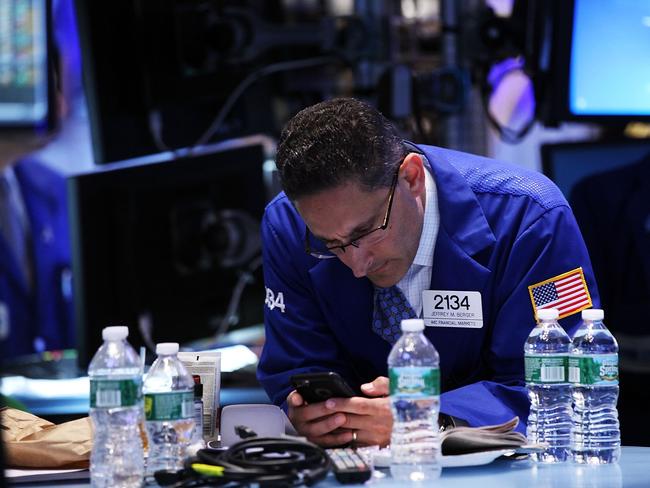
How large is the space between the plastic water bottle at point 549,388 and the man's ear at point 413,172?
1.23 ft

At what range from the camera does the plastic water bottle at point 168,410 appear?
193 cm

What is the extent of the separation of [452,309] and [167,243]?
1.61 metres

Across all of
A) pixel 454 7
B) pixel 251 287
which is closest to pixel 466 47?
pixel 454 7

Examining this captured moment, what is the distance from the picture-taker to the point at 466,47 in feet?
16.0

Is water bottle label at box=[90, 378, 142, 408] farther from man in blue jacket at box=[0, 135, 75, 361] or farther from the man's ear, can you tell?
man in blue jacket at box=[0, 135, 75, 361]

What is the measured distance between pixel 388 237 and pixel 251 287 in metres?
1.86

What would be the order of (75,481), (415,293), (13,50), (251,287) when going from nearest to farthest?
1. (75,481)
2. (415,293)
3. (13,50)
4. (251,287)

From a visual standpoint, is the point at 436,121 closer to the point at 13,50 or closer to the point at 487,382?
the point at 13,50

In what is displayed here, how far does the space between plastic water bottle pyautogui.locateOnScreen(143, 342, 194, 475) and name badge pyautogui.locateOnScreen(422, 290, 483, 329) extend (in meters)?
0.55

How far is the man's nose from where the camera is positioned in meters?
2.27

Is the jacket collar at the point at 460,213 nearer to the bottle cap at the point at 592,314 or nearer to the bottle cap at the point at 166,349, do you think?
the bottle cap at the point at 592,314

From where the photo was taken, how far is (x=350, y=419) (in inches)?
85.0

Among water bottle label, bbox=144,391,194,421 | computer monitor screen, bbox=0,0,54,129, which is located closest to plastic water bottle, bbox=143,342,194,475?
water bottle label, bbox=144,391,194,421

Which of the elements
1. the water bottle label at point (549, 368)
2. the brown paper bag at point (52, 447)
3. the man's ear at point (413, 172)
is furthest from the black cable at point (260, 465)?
the man's ear at point (413, 172)
